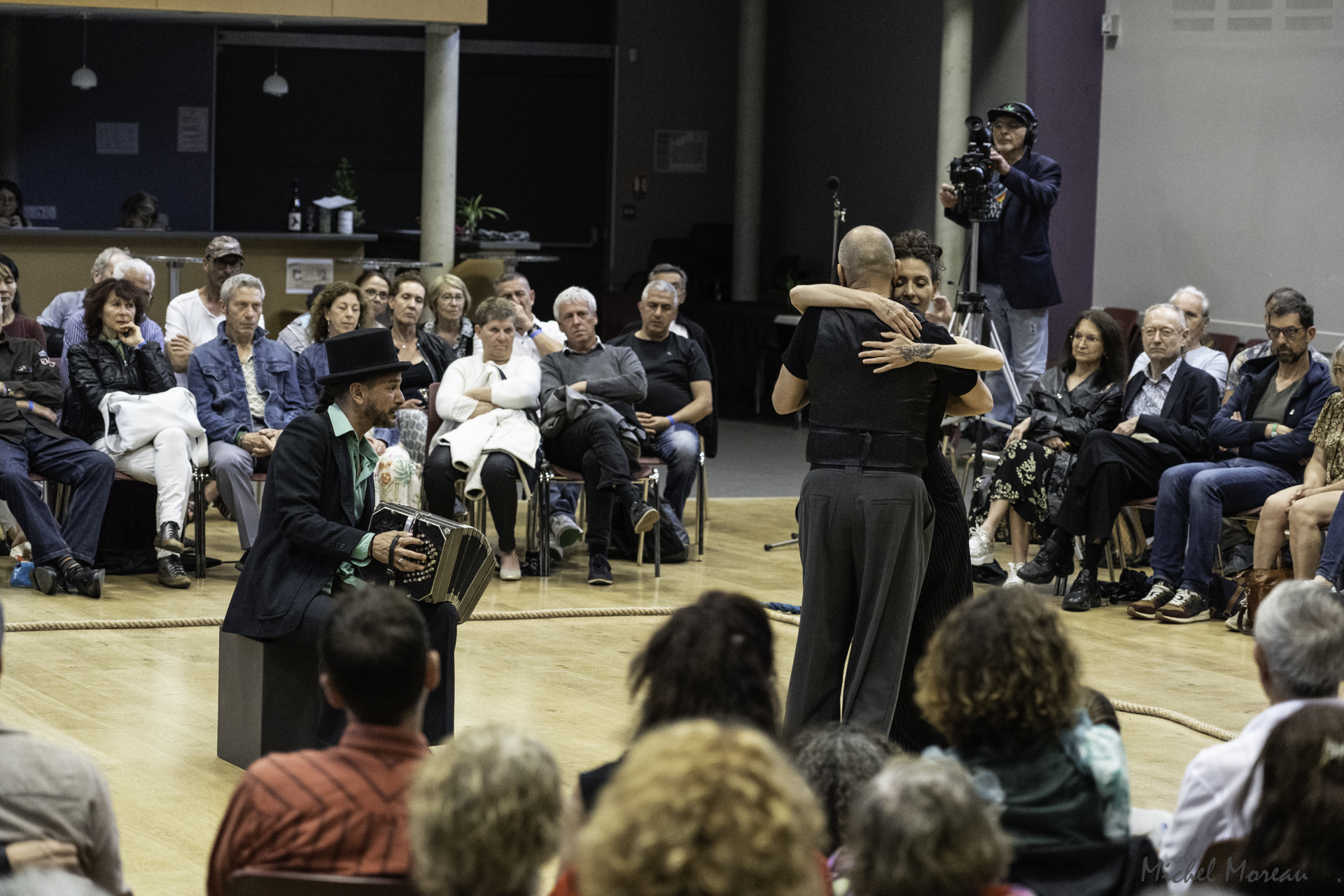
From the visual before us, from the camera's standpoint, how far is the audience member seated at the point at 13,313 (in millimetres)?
6574

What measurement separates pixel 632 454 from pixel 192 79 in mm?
8011

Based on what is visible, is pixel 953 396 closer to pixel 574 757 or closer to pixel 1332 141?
pixel 574 757

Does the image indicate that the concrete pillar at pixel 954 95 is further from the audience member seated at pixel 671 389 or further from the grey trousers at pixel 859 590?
the grey trousers at pixel 859 590

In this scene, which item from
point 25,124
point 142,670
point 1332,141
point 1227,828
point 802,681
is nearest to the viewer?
point 1227,828

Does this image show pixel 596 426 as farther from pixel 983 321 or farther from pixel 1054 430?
pixel 983 321

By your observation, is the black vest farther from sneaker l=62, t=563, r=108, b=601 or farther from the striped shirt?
sneaker l=62, t=563, r=108, b=601

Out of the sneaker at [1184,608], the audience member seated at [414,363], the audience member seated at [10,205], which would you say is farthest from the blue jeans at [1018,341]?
the audience member seated at [10,205]

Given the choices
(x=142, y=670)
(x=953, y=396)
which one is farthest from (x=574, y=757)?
(x=142, y=670)

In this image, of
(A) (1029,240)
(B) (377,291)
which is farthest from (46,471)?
(A) (1029,240)

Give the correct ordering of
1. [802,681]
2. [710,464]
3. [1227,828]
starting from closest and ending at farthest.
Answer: [1227,828] < [802,681] < [710,464]

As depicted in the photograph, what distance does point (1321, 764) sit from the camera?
2139 mm

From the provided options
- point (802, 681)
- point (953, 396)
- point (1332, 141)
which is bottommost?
point (802, 681)

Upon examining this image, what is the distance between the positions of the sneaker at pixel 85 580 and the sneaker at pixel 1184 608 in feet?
13.5

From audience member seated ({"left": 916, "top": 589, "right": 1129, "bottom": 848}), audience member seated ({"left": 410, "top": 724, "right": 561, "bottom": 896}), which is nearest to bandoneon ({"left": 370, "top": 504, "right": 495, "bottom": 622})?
audience member seated ({"left": 916, "top": 589, "right": 1129, "bottom": 848})
